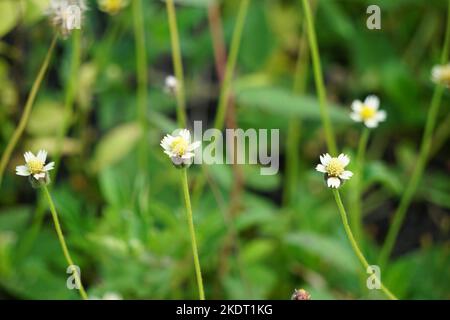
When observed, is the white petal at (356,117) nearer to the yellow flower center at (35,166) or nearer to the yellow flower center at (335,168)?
the yellow flower center at (335,168)

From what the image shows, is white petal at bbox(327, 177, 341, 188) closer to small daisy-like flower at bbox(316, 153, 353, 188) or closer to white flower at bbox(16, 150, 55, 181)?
small daisy-like flower at bbox(316, 153, 353, 188)

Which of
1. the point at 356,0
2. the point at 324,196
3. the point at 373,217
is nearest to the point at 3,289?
the point at 324,196

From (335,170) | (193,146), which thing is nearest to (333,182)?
(335,170)

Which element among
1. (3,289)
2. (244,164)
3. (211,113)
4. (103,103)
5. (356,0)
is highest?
(356,0)

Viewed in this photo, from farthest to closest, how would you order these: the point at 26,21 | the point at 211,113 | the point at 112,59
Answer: the point at 211,113 < the point at 112,59 < the point at 26,21

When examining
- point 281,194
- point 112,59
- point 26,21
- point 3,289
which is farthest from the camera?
point 281,194
